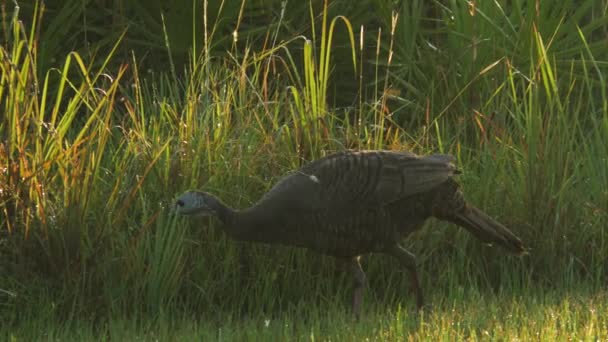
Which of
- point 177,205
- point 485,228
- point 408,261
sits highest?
point 177,205

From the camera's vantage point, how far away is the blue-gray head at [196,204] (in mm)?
5770

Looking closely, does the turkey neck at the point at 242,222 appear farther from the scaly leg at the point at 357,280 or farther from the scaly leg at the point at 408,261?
the scaly leg at the point at 408,261

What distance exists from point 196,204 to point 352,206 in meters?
0.67

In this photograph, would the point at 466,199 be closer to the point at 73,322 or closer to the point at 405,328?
the point at 405,328

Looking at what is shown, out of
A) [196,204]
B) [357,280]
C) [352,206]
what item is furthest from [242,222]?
[357,280]

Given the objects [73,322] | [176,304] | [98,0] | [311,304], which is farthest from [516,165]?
[98,0]

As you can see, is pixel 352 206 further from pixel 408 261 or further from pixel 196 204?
pixel 196 204

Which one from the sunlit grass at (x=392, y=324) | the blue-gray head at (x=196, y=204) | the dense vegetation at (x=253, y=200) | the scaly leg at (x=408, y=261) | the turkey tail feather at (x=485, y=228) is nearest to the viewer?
the sunlit grass at (x=392, y=324)

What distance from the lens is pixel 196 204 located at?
19.0 ft

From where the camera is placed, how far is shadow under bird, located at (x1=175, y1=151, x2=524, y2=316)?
229 inches

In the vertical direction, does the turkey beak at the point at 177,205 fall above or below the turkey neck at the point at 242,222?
above

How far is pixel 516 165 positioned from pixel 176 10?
2468mm

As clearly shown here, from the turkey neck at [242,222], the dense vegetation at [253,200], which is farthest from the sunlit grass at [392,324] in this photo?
the turkey neck at [242,222]

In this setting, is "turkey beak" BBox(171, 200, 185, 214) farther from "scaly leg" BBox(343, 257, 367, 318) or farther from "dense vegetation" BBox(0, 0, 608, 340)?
"scaly leg" BBox(343, 257, 367, 318)
